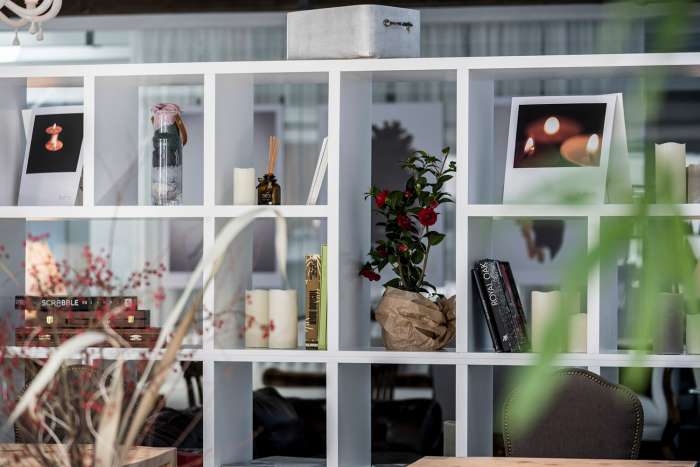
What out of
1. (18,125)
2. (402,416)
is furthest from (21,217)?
(402,416)

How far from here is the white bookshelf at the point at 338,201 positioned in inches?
133

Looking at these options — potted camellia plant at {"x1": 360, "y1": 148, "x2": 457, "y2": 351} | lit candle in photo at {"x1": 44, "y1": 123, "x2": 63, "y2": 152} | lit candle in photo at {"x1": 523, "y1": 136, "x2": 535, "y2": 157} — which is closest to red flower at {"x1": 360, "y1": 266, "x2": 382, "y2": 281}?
potted camellia plant at {"x1": 360, "y1": 148, "x2": 457, "y2": 351}

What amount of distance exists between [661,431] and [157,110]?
4571 millimetres

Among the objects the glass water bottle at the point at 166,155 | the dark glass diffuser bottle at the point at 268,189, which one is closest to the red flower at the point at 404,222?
the dark glass diffuser bottle at the point at 268,189

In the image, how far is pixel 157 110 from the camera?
356 centimetres

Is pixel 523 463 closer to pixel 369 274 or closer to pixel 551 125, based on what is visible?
pixel 369 274

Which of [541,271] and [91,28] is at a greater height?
[91,28]

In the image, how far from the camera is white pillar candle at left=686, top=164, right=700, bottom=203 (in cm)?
338

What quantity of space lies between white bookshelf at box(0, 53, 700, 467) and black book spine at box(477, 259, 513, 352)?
0.18 feet

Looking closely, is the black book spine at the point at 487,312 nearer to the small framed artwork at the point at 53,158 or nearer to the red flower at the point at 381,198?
the red flower at the point at 381,198

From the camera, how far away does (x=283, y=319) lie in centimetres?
355

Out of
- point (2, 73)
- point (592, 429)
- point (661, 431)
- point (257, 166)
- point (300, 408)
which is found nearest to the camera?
point (592, 429)

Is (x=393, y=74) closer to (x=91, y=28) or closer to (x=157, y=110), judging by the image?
(x=157, y=110)

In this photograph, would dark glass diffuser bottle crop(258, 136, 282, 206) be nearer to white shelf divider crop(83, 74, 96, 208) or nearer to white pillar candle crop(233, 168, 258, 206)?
white pillar candle crop(233, 168, 258, 206)
